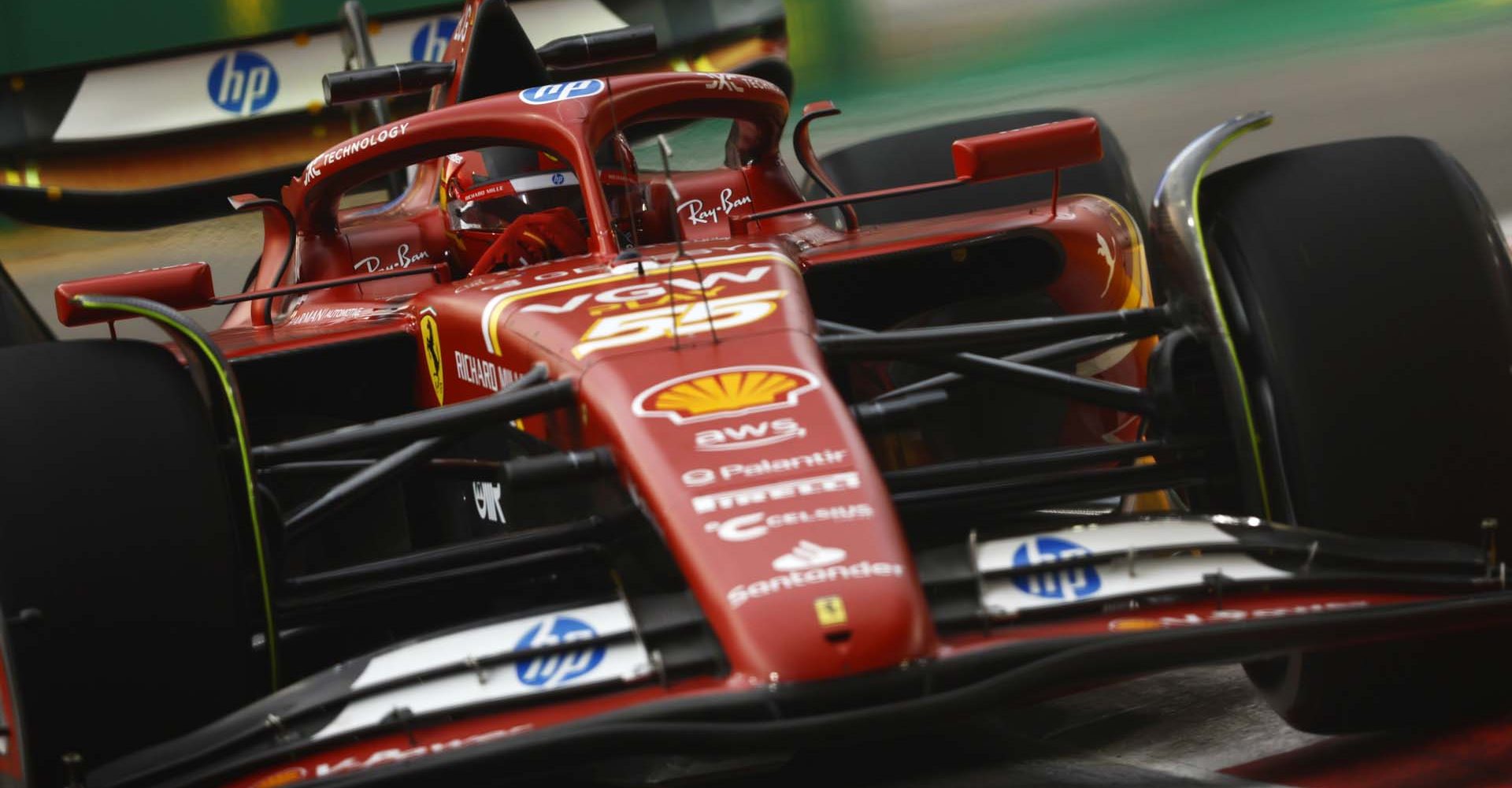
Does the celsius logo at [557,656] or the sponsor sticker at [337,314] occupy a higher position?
the sponsor sticker at [337,314]

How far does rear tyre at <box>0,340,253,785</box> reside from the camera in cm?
208

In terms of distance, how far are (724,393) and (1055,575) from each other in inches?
18.8

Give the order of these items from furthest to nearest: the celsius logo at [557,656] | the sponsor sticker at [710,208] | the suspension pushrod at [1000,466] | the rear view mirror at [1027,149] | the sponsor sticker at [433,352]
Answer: the sponsor sticker at [710,208] → the sponsor sticker at [433,352] → the rear view mirror at [1027,149] → the suspension pushrod at [1000,466] → the celsius logo at [557,656]

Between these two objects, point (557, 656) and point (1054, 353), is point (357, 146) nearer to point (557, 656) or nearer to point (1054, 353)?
point (1054, 353)

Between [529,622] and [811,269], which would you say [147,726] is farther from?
[811,269]

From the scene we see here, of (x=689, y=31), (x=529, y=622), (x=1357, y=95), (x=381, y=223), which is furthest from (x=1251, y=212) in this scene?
(x=1357, y=95)

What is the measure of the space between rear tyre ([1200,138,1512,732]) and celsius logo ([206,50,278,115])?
6292mm

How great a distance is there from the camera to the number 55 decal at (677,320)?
2422 millimetres

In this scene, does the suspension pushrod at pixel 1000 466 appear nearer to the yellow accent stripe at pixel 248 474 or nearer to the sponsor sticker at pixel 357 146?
the yellow accent stripe at pixel 248 474

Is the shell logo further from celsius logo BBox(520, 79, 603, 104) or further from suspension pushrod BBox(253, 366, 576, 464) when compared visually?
celsius logo BBox(520, 79, 603, 104)

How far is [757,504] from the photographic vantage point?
6.66 feet

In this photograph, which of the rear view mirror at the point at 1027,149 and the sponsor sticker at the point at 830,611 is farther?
the rear view mirror at the point at 1027,149

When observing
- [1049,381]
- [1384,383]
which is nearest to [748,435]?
[1049,381]

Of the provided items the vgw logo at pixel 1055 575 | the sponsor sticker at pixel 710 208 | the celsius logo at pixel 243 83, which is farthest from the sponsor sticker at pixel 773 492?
the celsius logo at pixel 243 83
